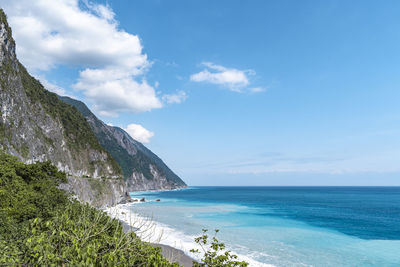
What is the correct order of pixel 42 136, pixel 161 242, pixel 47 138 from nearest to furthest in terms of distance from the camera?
pixel 161 242, pixel 42 136, pixel 47 138

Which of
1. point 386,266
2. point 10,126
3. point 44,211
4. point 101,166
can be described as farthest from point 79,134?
point 386,266

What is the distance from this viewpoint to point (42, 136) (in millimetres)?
62312

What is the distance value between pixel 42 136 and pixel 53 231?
220 feet

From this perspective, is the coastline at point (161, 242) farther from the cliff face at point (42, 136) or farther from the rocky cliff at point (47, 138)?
the cliff face at point (42, 136)

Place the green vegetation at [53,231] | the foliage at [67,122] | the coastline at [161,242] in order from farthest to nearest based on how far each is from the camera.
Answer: the foliage at [67,122] < the coastline at [161,242] < the green vegetation at [53,231]

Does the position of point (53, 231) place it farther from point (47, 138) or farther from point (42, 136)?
point (47, 138)

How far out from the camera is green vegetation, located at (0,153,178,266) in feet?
22.5

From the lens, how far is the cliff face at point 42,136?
48719 mm

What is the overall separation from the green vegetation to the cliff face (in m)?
24.9

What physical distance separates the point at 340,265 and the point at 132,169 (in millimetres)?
173360

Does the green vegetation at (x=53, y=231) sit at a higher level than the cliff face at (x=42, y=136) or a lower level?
lower

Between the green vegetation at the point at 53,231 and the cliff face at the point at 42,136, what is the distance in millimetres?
24910

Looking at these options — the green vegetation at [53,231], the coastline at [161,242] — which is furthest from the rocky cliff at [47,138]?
the coastline at [161,242]

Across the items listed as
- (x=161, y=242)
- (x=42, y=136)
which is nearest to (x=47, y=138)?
(x=42, y=136)
